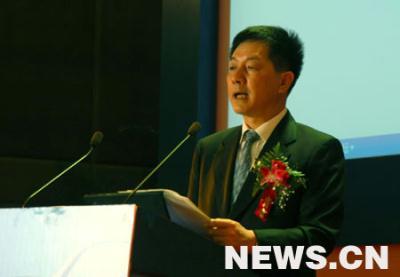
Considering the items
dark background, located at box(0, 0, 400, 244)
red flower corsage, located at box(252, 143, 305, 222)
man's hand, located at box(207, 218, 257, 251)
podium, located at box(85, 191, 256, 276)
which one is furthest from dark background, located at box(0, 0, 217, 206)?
podium, located at box(85, 191, 256, 276)

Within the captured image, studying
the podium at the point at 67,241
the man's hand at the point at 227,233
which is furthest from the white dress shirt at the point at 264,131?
the podium at the point at 67,241

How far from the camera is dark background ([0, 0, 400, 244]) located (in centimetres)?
390

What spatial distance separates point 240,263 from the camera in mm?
2020

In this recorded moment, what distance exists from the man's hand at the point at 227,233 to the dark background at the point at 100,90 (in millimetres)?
1672

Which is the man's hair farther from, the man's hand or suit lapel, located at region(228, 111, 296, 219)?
the man's hand

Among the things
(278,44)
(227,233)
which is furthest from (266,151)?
(227,233)

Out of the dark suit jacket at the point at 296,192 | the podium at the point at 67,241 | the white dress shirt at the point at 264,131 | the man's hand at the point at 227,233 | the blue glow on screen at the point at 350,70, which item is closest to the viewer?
the podium at the point at 67,241

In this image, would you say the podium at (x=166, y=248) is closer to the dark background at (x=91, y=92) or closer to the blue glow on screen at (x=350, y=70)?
the blue glow on screen at (x=350, y=70)

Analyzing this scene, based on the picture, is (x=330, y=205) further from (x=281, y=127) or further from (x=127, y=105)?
(x=127, y=105)

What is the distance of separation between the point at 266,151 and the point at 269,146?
0.02 m

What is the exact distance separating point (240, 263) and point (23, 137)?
2.45 meters

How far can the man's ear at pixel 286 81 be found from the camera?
99.3 inches

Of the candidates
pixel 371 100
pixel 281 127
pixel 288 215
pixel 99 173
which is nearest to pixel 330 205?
pixel 288 215

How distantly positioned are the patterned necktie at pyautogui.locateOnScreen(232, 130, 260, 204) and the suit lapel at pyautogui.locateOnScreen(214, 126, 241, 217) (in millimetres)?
16
